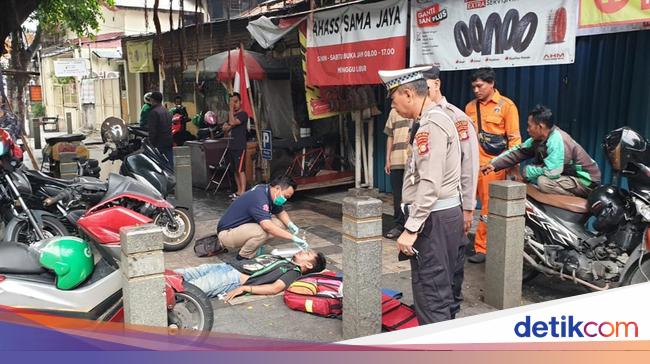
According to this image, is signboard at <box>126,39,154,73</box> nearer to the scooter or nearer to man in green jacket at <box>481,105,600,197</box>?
the scooter

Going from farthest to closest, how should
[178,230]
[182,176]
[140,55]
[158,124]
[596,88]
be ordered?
[140,55] < [158,124] < [182,176] < [178,230] < [596,88]

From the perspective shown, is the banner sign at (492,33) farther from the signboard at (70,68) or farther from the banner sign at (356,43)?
the signboard at (70,68)

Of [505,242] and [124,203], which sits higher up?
[124,203]

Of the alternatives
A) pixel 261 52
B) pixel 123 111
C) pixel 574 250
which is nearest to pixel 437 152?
pixel 574 250

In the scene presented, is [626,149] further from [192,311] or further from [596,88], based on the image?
[192,311]

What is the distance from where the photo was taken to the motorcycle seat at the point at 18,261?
3324mm

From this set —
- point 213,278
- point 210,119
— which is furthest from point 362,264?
point 210,119

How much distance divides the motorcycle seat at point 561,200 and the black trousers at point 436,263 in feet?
4.85

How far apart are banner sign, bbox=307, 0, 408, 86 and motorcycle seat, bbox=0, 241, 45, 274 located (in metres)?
4.51

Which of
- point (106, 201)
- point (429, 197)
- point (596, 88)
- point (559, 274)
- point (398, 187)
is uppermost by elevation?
point (596, 88)

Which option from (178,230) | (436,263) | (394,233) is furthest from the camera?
(394,233)

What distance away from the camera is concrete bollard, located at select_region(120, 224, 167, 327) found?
3.18 meters

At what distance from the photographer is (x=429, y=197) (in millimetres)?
3252

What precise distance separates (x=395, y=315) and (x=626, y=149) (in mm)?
2065
